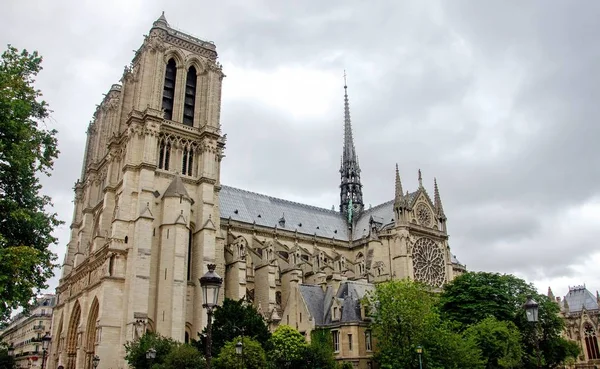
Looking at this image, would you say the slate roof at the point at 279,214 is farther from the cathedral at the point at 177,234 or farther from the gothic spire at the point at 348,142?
the gothic spire at the point at 348,142

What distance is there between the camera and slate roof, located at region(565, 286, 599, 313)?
276 ft

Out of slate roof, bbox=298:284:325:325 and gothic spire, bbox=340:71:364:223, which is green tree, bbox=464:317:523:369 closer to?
slate roof, bbox=298:284:325:325

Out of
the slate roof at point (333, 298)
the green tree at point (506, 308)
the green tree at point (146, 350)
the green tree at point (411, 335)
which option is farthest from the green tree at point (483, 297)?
the green tree at point (146, 350)

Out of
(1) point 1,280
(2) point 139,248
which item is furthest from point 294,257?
(1) point 1,280

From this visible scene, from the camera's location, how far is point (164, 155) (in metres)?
49.8

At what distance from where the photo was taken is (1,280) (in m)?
19.8

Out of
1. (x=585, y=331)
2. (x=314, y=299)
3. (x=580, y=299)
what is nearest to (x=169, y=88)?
(x=314, y=299)

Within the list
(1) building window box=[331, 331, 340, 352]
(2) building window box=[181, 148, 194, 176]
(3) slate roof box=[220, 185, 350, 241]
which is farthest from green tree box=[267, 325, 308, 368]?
(3) slate roof box=[220, 185, 350, 241]

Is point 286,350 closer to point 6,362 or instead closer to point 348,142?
point 6,362

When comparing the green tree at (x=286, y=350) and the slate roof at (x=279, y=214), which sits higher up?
the slate roof at (x=279, y=214)

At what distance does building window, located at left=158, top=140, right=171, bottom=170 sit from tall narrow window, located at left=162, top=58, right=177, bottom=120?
376cm

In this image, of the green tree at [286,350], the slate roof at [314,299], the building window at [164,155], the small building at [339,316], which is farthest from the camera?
the building window at [164,155]

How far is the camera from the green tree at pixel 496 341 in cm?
4197

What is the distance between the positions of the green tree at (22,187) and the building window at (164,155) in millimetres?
25065
